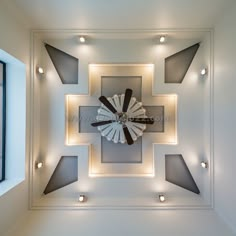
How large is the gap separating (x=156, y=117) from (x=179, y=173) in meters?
1.04

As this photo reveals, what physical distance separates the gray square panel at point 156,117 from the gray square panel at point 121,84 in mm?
290

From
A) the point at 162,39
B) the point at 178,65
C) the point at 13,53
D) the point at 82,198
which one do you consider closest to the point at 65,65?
the point at 13,53

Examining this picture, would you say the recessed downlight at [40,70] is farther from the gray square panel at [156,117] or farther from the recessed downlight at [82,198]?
the recessed downlight at [82,198]

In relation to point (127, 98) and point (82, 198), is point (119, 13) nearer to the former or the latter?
point (127, 98)

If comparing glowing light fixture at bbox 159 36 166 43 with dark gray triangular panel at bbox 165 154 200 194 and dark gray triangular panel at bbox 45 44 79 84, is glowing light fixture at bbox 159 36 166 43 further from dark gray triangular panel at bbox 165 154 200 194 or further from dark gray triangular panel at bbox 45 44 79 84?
dark gray triangular panel at bbox 165 154 200 194

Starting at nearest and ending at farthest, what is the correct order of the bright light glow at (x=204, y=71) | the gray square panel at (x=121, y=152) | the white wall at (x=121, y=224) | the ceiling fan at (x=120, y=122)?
the white wall at (x=121, y=224), the bright light glow at (x=204, y=71), the ceiling fan at (x=120, y=122), the gray square panel at (x=121, y=152)

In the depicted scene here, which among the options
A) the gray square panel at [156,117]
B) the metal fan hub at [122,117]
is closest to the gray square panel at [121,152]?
the gray square panel at [156,117]

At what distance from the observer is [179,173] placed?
330 centimetres

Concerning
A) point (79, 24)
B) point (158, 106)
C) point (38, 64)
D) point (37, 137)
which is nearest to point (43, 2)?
point (79, 24)

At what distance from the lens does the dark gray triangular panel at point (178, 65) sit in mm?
3311

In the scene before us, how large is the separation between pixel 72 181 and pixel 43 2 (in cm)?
270

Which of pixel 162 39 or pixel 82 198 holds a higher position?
pixel 162 39

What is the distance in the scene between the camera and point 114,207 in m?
2.99

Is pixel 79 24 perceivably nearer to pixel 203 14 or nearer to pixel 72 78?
pixel 72 78
